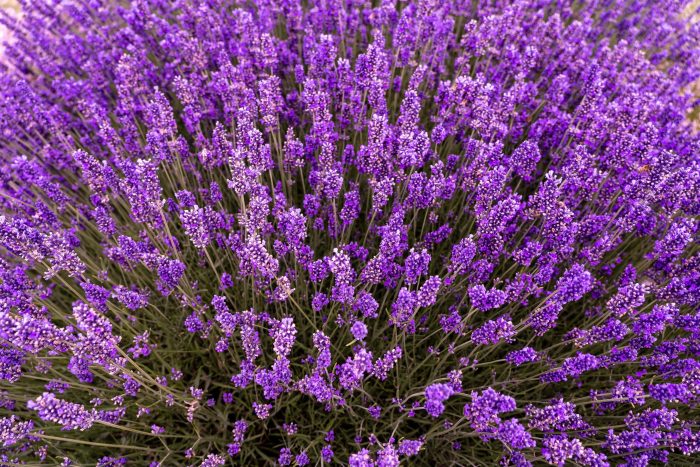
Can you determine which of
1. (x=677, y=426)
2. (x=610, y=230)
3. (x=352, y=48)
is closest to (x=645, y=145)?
(x=610, y=230)

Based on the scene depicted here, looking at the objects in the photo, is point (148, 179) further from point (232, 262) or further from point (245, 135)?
point (232, 262)

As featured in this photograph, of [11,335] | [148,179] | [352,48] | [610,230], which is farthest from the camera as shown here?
[352,48]

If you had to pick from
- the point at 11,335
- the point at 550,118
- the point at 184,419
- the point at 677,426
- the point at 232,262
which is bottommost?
the point at 184,419

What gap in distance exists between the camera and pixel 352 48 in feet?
14.0

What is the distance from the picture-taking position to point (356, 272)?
297cm

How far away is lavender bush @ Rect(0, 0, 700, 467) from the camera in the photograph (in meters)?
2.16

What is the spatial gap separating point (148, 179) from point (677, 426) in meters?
3.17

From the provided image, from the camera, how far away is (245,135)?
2.42 meters

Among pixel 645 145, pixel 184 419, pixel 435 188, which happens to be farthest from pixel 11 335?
pixel 645 145

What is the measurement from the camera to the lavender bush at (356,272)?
2.16 meters

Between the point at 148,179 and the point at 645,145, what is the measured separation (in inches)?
114

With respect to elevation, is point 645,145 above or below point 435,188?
above

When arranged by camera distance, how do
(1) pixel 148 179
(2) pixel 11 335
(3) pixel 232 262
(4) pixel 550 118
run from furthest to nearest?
(4) pixel 550 118 → (3) pixel 232 262 → (1) pixel 148 179 → (2) pixel 11 335

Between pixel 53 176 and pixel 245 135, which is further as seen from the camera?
pixel 53 176
